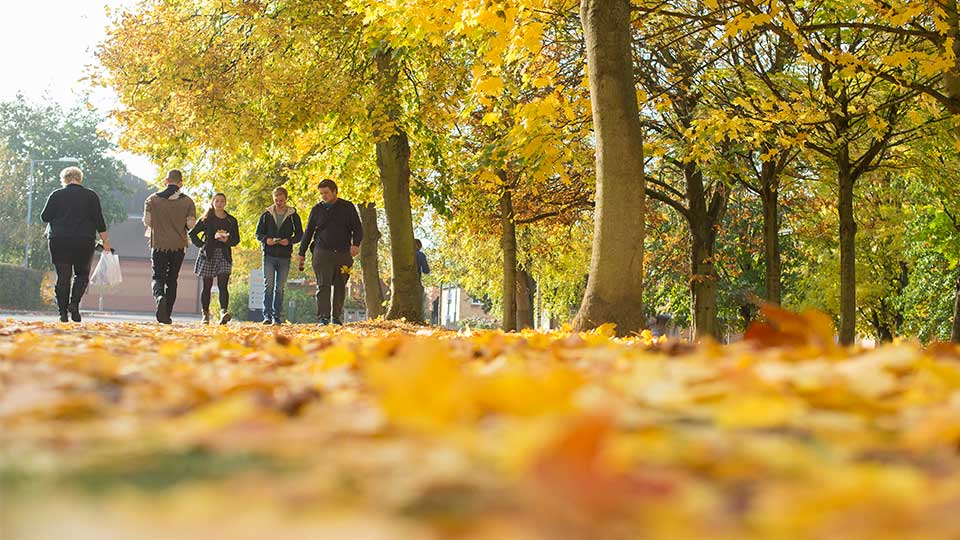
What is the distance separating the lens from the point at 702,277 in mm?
23969

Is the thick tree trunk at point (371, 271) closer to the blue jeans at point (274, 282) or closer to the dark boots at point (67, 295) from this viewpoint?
the blue jeans at point (274, 282)

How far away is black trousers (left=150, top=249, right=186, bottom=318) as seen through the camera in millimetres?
15586

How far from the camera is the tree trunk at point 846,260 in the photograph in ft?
61.2

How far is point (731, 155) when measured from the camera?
70.1ft

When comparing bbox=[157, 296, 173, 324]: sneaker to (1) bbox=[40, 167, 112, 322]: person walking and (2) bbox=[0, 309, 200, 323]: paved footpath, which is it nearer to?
(1) bbox=[40, 167, 112, 322]: person walking

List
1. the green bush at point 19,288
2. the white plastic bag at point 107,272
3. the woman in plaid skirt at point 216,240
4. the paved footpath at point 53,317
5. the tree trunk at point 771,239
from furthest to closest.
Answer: the green bush at point 19,288
the paved footpath at point 53,317
the tree trunk at point 771,239
the white plastic bag at point 107,272
the woman in plaid skirt at point 216,240

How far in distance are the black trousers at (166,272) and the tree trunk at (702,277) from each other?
12051mm

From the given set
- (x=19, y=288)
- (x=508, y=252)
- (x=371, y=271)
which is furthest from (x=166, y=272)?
(x=19, y=288)

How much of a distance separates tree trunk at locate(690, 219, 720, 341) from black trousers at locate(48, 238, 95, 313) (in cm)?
1352

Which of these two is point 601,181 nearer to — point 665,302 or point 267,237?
point 267,237

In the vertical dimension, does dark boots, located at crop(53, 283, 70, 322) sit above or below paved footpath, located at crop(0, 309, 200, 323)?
above

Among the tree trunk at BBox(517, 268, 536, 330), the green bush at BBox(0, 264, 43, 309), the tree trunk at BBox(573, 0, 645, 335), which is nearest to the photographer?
the tree trunk at BBox(573, 0, 645, 335)

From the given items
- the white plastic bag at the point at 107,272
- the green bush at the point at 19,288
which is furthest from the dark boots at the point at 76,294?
the green bush at the point at 19,288

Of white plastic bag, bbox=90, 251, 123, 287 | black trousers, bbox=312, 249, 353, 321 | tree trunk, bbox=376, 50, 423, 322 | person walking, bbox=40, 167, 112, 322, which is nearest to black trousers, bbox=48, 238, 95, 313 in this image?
person walking, bbox=40, 167, 112, 322
